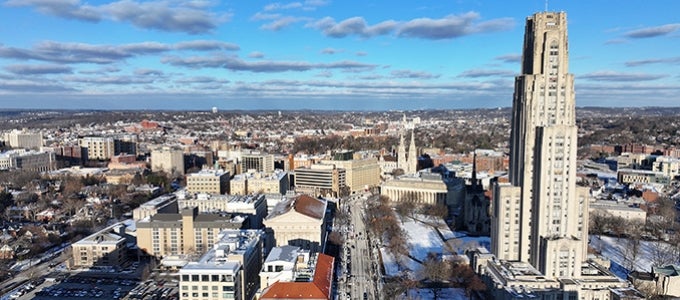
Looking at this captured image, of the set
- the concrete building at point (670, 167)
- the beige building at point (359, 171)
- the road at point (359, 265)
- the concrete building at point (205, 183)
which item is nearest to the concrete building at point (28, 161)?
the concrete building at point (205, 183)

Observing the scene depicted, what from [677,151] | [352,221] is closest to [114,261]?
[352,221]

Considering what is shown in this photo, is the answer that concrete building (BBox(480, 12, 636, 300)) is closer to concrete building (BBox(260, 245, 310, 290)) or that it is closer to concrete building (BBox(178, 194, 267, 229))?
concrete building (BBox(260, 245, 310, 290))

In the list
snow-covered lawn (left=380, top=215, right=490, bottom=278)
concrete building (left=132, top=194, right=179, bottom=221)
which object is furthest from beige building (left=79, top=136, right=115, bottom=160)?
snow-covered lawn (left=380, top=215, right=490, bottom=278)

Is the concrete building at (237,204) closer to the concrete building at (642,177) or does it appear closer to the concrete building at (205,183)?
the concrete building at (205,183)

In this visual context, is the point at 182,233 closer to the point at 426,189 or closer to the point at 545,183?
the point at 545,183

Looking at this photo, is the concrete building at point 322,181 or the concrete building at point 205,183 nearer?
the concrete building at point 205,183

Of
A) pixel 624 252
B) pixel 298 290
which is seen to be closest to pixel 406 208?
pixel 624 252

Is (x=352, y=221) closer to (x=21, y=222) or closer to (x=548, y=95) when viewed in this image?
(x=548, y=95)
